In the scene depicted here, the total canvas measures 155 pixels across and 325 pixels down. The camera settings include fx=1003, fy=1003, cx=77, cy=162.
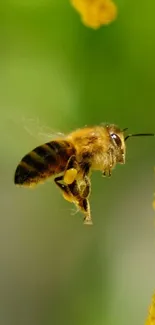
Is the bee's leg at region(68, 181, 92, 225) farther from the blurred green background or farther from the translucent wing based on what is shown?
the blurred green background

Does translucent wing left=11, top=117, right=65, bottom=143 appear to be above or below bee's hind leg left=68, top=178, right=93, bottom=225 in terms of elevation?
above

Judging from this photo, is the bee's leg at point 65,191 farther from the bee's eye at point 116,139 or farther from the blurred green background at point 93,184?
the blurred green background at point 93,184

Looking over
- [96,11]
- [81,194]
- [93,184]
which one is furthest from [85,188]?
[93,184]

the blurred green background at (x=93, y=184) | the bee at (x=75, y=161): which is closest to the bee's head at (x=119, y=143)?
the bee at (x=75, y=161)

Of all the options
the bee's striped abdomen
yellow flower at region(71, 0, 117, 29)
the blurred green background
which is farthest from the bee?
the blurred green background

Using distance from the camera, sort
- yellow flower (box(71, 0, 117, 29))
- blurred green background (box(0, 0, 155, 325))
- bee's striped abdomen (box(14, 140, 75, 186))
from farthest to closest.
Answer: blurred green background (box(0, 0, 155, 325))
yellow flower (box(71, 0, 117, 29))
bee's striped abdomen (box(14, 140, 75, 186))

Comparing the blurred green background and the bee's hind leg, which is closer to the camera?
the bee's hind leg

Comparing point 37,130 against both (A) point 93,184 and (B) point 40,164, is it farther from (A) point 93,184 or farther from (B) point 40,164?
(A) point 93,184
